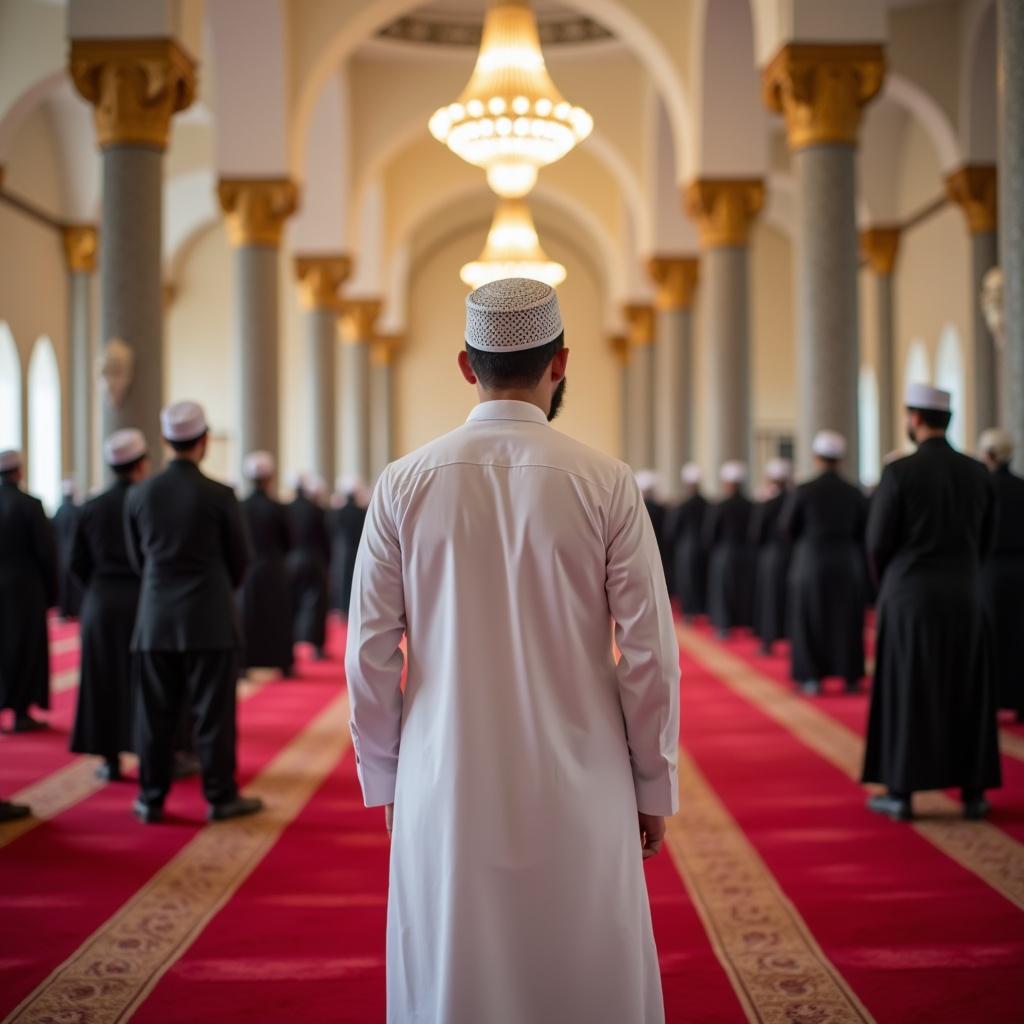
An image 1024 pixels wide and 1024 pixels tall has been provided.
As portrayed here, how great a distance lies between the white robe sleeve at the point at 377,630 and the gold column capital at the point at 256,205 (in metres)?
9.35

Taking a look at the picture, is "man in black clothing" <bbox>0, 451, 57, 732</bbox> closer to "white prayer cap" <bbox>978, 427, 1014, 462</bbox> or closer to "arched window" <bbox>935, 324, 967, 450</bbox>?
"white prayer cap" <bbox>978, 427, 1014, 462</bbox>

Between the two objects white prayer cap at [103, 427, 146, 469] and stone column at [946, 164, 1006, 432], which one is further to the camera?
stone column at [946, 164, 1006, 432]

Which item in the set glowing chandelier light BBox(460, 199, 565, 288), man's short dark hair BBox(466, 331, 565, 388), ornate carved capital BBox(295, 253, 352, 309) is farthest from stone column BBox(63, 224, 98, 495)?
man's short dark hair BBox(466, 331, 565, 388)

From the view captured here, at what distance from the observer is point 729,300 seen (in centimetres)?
1131

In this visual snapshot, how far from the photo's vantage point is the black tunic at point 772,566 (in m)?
9.43

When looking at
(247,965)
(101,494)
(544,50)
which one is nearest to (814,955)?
(247,965)

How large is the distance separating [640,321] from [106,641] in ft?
48.9

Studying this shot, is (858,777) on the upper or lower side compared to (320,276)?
lower

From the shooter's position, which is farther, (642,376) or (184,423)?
(642,376)

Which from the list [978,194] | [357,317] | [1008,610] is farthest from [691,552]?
[357,317]

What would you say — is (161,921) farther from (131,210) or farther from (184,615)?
(131,210)

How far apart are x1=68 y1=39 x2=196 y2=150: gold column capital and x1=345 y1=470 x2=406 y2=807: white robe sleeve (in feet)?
20.2

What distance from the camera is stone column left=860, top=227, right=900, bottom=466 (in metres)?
15.4

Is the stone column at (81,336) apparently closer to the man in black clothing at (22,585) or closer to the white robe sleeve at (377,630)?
the man in black clothing at (22,585)
